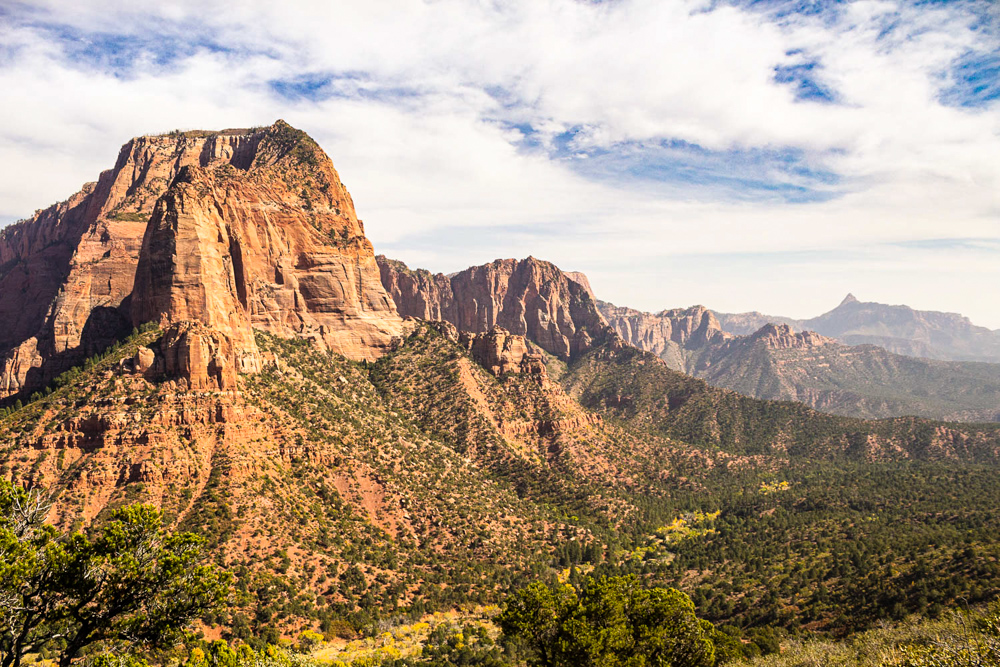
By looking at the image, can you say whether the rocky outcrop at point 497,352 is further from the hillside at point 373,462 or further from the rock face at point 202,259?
the rock face at point 202,259

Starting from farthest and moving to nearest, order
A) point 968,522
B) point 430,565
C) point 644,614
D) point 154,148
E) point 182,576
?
point 154,148 → point 968,522 → point 430,565 → point 644,614 → point 182,576

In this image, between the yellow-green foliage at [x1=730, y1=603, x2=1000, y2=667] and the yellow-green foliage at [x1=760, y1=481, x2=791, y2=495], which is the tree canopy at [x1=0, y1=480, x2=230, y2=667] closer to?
the yellow-green foliage at [x1=730, y1=603, x2=1000, y2=667]

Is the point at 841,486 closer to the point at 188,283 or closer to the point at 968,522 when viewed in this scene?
the point at 968,522

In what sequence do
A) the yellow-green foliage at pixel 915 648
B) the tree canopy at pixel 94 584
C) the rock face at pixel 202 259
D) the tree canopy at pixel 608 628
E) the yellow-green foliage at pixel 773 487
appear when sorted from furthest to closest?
the yellow-green foliage at pixel 773 487 → the rock face at pixel 202 259 → the tree canopy at pixel 608 628 → the yellow-green foliage at pixel 915 648 → the tree canopy at pixel 94 584

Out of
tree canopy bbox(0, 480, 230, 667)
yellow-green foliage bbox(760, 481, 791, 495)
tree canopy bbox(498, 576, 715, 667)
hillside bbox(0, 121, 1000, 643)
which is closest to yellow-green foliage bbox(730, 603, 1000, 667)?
tree canopy bbox(498, 576, 715, 667)

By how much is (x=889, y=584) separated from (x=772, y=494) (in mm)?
67553

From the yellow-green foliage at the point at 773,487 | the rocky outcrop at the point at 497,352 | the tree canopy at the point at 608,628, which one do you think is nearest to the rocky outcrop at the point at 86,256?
the rocky outcrop at the point at 497,352

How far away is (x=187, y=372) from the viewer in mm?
76312

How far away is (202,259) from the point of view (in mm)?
86625

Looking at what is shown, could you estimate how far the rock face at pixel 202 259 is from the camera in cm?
8850

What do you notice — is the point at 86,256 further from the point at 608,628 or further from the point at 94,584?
the point at 608,628

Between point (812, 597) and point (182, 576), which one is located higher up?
point (182, 576)

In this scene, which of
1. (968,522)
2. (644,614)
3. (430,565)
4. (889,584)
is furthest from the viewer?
(968,522)

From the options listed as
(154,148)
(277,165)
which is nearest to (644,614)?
(277,165)
